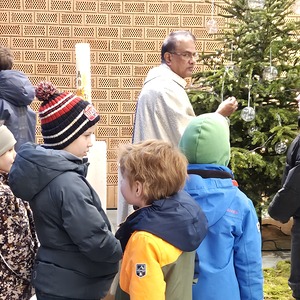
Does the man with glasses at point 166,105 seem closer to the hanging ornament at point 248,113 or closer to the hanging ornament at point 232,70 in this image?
the hanging ornament at point 248,113

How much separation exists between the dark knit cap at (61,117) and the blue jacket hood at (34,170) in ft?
0.61

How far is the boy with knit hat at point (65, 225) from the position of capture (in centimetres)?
257

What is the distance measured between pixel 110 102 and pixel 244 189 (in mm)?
2801

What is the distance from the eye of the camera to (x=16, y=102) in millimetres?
5695

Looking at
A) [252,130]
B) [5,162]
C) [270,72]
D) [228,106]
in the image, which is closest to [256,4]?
[270,72]

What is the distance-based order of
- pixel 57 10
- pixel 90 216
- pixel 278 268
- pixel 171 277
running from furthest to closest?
pixel 57 10
pixel 278 268
pixel 90 216
pixel 171 277

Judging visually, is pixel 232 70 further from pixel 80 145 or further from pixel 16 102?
pixel 80 145

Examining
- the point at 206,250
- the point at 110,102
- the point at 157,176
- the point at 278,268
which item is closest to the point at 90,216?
the point at 157,176

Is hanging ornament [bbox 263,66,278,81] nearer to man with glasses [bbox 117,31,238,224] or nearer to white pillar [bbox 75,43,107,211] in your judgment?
man with glasses [bbox 117,31,238,224]

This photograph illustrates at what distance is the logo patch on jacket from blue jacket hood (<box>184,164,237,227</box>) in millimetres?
468

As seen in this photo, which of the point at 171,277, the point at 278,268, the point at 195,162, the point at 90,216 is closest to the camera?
the point at 171,277

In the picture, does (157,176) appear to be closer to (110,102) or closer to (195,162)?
(195,162)

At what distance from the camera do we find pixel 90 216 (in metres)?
2.57

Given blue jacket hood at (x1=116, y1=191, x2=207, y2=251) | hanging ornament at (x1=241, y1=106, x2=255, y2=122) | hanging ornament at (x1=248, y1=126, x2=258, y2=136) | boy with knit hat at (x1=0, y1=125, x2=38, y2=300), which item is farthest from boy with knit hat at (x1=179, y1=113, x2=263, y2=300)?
hanging ornament at (x1=248, y1=126, x2=258, y2=136)
